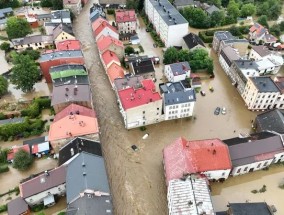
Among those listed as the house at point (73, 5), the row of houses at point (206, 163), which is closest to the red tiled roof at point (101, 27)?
the house at point (73, 5)

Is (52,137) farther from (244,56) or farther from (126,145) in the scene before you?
(244,56)

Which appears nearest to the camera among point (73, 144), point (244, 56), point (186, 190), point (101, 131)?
point (186, 190)

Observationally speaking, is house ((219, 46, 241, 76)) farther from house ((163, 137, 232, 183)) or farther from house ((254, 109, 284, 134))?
house ((163, 137, 232, 183))

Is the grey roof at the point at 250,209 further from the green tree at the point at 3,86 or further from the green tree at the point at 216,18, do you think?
the green tree at the point at 216,18

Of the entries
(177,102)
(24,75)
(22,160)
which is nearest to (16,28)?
(24,75)

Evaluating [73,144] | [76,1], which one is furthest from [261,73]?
[76,1]

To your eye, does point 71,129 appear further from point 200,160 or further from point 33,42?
point 33,42
